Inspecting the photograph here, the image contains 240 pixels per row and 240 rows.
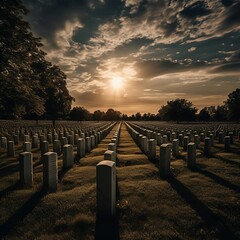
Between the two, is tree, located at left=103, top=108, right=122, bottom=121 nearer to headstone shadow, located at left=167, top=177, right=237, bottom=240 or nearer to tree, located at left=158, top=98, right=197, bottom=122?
tree, located at left=158, top=98, right=197, bottom=122

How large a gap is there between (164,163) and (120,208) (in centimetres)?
271

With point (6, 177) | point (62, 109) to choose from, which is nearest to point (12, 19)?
point (6, 177)

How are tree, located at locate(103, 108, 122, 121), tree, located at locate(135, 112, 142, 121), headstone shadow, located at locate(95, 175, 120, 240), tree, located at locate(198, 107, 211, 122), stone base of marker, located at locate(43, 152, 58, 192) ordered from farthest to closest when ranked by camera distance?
tree, located at locate(135, 112, 142, 121) < tree, located at locate(103, 108, 122, 121) < tree, located at locate(198, 107, 211, 122) < stone base of marker, located at locate(43, 152, 58, 192) < headstone shadow, located at locate(95, 175, 120, 240)

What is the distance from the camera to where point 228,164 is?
8.55 meters

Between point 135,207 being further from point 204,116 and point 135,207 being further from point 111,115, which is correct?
point 111,115

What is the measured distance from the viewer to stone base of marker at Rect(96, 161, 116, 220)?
4281 millimetres

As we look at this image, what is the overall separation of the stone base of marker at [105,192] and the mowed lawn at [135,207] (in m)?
0.18

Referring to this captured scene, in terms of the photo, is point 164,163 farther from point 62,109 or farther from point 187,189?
point 62,109

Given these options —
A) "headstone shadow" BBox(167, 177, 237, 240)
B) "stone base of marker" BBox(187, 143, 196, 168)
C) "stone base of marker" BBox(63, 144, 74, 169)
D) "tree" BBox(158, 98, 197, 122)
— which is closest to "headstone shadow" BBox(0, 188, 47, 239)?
"stone base of marker" BBox(63, 144, 74, 169)

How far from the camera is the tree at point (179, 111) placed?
251 feet

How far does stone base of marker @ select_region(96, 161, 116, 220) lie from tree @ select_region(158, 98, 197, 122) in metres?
72.8

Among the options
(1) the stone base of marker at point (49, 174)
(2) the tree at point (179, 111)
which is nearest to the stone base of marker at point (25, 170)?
(1) the stone base of marker at point (49, 174)

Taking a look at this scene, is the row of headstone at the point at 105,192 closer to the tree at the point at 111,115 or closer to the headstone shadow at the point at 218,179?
the headstone shadow at the point at 218,179

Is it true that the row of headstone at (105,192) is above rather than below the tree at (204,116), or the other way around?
below
